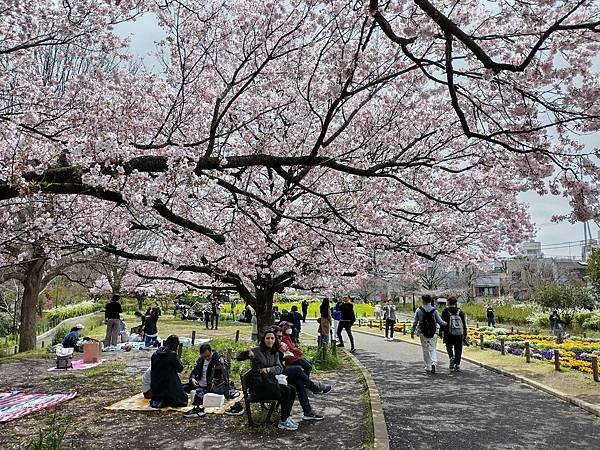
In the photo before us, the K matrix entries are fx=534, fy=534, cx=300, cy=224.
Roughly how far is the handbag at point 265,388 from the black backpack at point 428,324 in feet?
17.7

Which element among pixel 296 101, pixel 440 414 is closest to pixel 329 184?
pixel 296 101

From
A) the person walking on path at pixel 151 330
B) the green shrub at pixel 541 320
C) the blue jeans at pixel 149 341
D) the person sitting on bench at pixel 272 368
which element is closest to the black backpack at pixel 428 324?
the person sitting on bench at pixel 272 368

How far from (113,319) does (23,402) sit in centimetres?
859

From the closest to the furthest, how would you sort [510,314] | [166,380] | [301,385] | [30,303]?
1. [301,385]
2. [166,380]
3. [30,303]
4. [510,314]

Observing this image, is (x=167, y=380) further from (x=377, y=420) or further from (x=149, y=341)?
(x=149, y=341)

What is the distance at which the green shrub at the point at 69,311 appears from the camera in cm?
3022

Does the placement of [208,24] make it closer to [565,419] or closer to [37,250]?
[565,419]

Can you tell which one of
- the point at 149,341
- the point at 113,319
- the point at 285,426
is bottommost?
the point at 285,426

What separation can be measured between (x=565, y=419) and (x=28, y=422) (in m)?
7.29

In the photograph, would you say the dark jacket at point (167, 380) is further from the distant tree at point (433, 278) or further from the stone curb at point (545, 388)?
the distant tree at point (433, 278)

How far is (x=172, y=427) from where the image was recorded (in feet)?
22.6

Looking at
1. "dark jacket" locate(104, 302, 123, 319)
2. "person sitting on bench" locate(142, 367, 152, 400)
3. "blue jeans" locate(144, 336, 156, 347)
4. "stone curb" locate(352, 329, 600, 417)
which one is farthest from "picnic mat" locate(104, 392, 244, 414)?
"blue jeans" locate(144, 336, 156, 347)

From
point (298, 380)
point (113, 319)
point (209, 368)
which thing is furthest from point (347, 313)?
point (298, 380)

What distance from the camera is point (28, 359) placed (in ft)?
49.2
